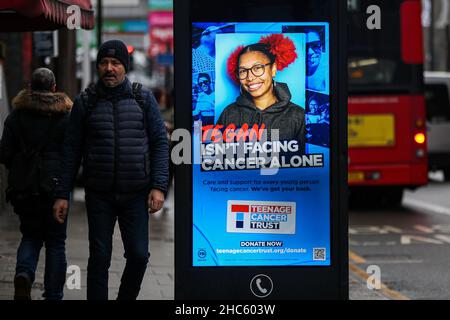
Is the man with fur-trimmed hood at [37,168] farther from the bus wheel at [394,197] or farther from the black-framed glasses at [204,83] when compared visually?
the bus wheel at [394,197]

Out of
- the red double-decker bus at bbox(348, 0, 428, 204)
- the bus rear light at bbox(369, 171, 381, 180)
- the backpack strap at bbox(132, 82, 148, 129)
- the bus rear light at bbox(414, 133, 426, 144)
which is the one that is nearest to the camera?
the backpack strap at bbox(132, 82, 148, 129)

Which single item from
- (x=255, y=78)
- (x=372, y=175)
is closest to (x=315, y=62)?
(x=255, y=78)

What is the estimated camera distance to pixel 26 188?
774 cm

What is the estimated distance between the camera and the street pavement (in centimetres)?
913

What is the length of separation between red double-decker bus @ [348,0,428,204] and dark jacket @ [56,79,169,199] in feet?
35.1

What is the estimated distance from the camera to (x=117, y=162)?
23.0 feet

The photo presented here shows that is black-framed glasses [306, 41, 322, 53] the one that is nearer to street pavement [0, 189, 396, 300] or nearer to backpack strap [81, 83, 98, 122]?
backpack strap [81, 83, 98, 122]

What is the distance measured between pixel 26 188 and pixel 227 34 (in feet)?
6.33

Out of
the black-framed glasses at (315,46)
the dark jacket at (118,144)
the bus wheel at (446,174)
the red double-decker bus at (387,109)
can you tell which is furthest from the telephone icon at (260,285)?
the bus wheel at (446,174)

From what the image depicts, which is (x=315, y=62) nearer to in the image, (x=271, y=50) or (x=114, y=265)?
(x=271, y=50)

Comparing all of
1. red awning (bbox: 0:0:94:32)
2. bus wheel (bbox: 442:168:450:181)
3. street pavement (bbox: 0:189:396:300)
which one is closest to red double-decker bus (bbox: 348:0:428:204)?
street pavement (bbox: 0:189:396:300)

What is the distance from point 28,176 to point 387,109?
1073 centimetres

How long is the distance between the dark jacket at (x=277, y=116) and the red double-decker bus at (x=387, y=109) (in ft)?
34.8
